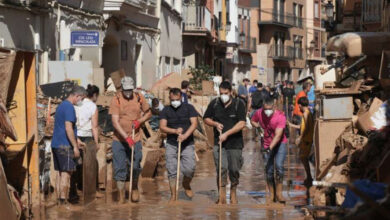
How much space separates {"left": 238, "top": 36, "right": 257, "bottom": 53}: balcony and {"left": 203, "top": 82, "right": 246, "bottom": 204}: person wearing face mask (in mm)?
51545

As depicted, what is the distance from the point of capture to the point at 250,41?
70750mm

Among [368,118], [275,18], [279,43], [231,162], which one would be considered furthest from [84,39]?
[279,43]

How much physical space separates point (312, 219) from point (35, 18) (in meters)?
10.6

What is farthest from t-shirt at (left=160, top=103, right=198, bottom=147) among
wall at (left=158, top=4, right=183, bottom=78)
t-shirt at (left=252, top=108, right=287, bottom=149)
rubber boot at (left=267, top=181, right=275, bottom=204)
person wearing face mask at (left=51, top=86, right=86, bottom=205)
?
wall at (left=158, top=4, right=183, bottom=78)

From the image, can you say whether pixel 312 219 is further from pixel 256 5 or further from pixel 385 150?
pixel 256 5

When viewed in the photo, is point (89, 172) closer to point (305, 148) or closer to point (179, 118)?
point (179, 118)

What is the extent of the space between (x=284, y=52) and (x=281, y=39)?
8.10 ft

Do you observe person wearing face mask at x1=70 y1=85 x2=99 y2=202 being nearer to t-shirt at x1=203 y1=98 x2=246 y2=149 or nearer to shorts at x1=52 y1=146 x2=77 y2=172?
shorts at x1=52 y1=146 x2=77 y2=172

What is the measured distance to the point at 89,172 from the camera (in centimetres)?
1477

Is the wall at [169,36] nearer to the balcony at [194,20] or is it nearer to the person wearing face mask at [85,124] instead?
the balcony at [194,20]

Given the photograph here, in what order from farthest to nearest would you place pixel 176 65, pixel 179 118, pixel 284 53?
pixel 284 53 → pixel 176 65 → pixel 179 118

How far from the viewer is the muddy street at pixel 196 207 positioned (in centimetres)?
1343

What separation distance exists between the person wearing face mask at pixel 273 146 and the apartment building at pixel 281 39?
56169mm

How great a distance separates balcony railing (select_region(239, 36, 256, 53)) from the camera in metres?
68.0
